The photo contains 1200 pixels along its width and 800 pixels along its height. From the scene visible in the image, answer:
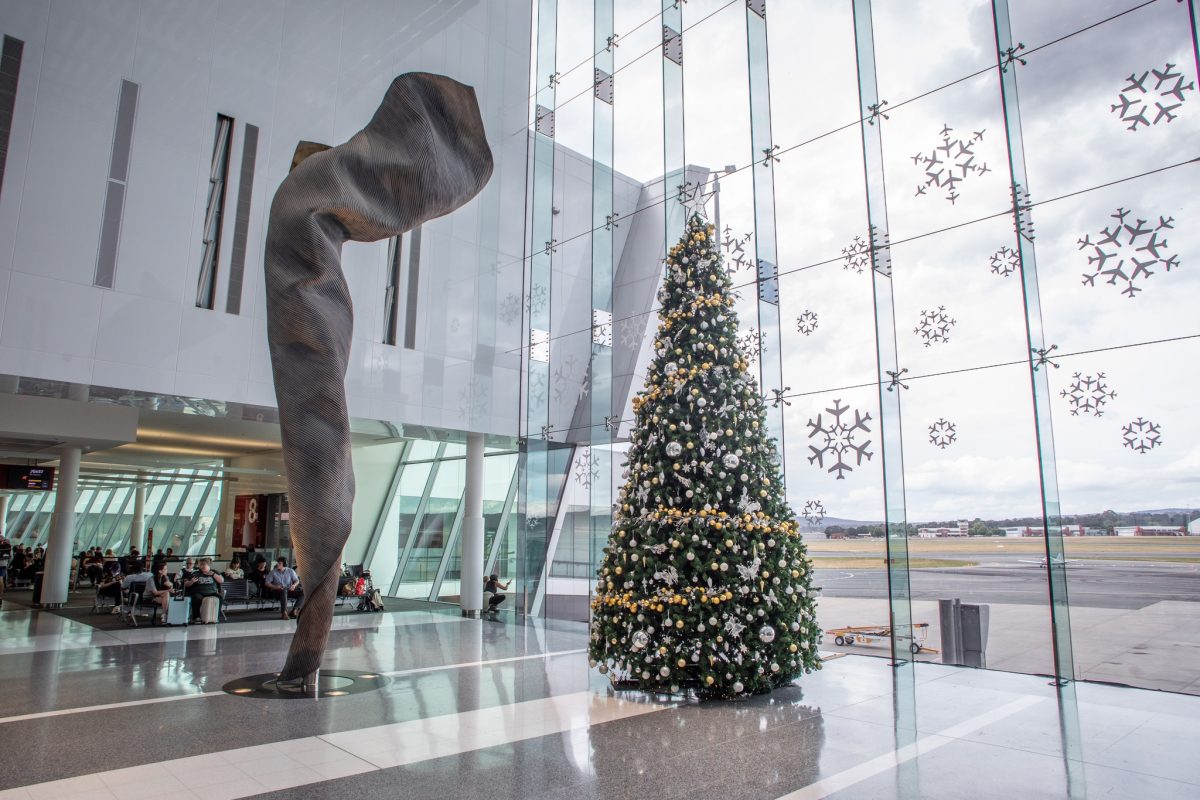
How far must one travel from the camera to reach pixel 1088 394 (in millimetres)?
7695

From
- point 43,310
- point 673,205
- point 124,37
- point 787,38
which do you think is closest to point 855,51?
point 787,38

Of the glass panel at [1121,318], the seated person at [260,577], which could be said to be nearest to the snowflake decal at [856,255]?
the glass panel at [1121,318]

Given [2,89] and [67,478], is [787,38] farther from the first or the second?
[67,478]

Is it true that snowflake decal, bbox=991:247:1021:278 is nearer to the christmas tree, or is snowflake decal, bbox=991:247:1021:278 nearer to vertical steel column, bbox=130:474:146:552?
the christmas tree

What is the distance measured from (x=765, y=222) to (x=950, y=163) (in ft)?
8.08

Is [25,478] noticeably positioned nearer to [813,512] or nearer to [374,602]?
[374,602]

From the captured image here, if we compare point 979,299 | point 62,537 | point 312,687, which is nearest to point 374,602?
point 62,537

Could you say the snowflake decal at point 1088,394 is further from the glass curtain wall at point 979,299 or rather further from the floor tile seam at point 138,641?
the floor tile seam at point 138,641

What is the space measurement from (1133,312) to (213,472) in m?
28.3

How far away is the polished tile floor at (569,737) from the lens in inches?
175

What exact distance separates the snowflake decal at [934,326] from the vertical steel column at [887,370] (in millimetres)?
332

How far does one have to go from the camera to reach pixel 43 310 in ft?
34.0

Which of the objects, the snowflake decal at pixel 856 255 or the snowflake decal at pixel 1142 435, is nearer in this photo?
the snowflake decal at pixel 1142 435

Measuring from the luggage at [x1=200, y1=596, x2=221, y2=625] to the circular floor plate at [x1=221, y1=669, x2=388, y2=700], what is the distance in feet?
18.4
